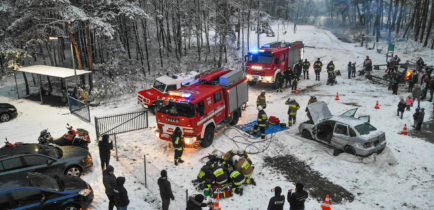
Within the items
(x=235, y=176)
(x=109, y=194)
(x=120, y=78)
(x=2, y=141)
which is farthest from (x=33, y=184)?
(x=120, y=78)

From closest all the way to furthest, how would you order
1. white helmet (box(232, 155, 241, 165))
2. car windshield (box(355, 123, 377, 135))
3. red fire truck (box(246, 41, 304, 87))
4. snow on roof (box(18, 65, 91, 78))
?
1. white helmet (box(232, 155, 241, 165))
2. car windshield (box(355, 123, 377, 135))
3. snow on roof (box(18, 65, 91, 78))
4. red fire truck (box(246, 41, 304, 87))

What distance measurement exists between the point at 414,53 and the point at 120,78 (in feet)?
95.1

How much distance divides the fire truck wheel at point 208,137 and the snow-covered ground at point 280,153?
0.30m

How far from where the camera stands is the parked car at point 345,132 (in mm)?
11179

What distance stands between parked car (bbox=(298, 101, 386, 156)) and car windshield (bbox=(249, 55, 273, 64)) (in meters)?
8.59

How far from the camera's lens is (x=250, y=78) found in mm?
22031

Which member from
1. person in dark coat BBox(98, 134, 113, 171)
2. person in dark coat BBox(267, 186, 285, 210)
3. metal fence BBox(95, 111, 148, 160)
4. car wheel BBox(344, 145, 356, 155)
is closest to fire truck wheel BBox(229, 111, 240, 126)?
metal fence BBox(95, 111, 148, 160)

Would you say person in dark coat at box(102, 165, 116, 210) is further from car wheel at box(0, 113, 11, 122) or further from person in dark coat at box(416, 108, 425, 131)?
person in dark coat at box(416, 108, 425, 131)

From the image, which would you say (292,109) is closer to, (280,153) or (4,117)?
(280,153)

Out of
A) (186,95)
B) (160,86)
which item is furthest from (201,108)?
(160,86)

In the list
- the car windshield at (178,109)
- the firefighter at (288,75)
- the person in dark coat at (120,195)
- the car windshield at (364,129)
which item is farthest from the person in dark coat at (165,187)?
the firefighter at (288,75)

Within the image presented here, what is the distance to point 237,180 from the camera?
9.43 m

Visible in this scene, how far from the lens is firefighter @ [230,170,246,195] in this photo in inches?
370

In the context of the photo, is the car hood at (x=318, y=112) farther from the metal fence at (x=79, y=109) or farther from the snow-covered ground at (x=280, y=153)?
the metal fence at (x=79, y=109)
